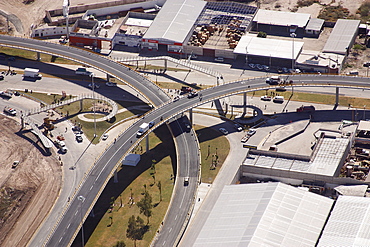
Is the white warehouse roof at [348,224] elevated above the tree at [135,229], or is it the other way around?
the white warehouse roof at [348,224]

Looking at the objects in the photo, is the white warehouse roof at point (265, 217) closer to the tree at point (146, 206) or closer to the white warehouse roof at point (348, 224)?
the white warehouse roof at point (348, 224)

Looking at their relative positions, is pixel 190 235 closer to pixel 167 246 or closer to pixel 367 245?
pixel 167 246

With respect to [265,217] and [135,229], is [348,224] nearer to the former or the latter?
[265,217]

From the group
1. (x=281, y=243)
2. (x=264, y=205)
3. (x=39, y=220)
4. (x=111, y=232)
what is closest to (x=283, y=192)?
(x=264, y=205)

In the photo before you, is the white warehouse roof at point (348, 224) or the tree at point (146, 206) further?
the tree at point (146, 206)

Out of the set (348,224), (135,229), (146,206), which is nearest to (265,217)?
(348,224)

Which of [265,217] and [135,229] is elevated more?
[265,217]

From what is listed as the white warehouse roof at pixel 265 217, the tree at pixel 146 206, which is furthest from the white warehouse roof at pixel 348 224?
the tree at pixel 146 206
